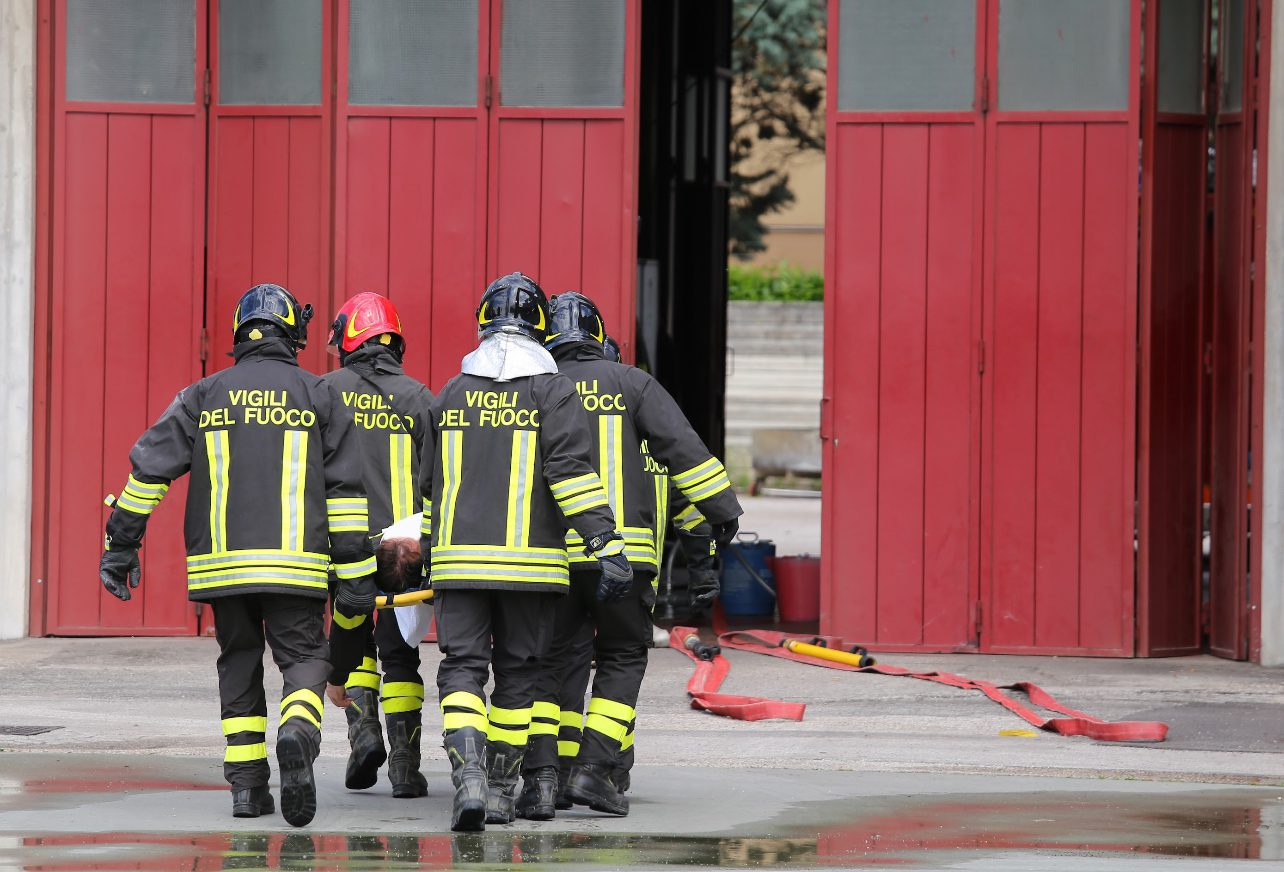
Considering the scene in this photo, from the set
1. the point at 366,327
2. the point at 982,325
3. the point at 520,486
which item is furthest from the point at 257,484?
the point at 982,325

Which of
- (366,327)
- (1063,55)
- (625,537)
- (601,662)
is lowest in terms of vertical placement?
(601,662)

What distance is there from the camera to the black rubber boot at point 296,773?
6551mm

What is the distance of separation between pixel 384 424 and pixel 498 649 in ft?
4.07

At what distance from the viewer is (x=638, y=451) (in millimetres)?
7336

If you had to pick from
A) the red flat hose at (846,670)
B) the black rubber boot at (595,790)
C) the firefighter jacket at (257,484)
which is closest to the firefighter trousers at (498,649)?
the black rubber boot at (595,790)

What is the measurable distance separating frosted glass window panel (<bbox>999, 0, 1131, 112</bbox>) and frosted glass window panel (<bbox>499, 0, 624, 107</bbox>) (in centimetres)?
231

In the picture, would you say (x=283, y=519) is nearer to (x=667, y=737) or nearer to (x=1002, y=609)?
(x=667, y=737)

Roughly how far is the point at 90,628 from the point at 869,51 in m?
5.80

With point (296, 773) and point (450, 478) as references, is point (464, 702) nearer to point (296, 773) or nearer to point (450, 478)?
point (296, 773)

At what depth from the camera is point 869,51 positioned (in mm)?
11633

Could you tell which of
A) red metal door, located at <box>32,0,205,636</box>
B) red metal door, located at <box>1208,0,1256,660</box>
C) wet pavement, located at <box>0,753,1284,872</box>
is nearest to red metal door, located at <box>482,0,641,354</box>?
red metal door, located at <box>32,0,205,636</box>

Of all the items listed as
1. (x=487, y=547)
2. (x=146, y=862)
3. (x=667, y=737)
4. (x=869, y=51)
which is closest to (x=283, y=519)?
(x=487, y=547)

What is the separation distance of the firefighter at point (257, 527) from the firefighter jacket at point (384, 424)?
0.60m

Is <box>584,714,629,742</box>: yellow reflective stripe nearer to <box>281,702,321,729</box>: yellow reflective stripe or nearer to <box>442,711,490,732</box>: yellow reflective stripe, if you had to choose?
<box>442,711,490,732</box>: yellow reflective stripe
